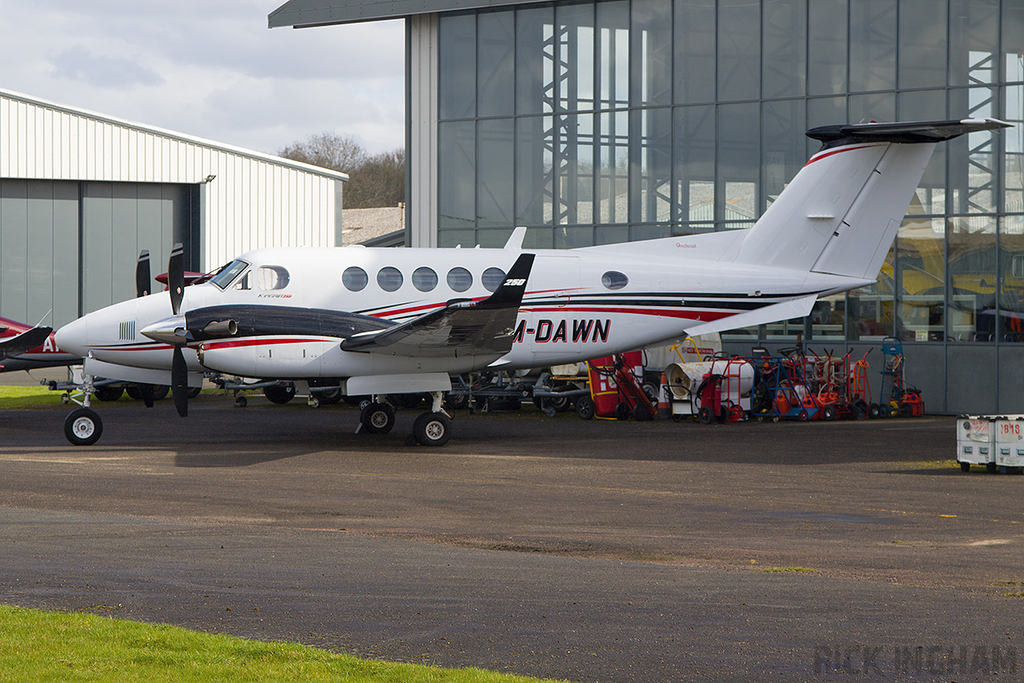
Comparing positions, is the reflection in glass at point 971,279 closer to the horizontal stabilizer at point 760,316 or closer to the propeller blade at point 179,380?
the horizontal stabilizer at point 760,316

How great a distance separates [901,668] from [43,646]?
4621mm

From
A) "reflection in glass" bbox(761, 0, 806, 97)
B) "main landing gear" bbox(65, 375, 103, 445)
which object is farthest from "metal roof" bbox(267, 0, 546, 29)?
"main landing gear" bbox(65, 375, 103, 445)

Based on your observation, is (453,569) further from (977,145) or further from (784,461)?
(977,145)

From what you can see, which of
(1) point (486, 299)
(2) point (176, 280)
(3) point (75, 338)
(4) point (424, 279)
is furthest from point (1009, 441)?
(3) point (75, 338)

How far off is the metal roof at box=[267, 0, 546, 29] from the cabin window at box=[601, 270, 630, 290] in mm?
12404

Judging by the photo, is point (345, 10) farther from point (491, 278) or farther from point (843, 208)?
point (843, 208)

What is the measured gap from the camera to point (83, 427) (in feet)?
54.1

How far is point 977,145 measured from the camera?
2320 cm

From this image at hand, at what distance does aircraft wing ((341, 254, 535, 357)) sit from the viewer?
1472 cm

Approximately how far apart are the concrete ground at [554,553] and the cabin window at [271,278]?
8.55 feet

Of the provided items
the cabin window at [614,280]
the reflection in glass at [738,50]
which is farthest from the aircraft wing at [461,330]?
the reflection in glass at [738,50]

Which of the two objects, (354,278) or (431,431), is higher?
(354,278)

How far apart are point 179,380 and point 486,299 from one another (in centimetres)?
500

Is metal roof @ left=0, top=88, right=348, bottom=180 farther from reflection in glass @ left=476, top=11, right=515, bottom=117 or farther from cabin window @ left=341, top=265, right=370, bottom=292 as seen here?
cabin window @ left=341, top=265, right=370, bottom=292
